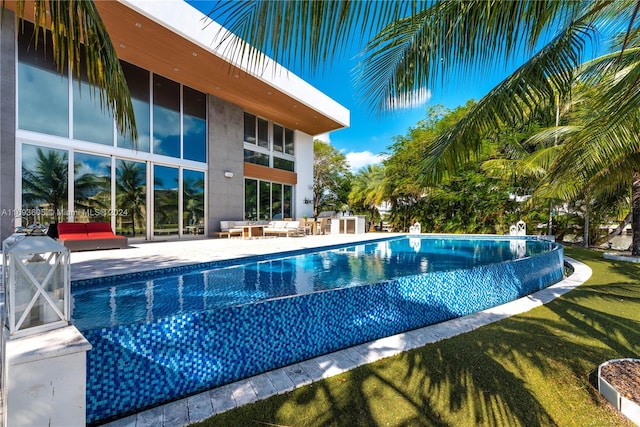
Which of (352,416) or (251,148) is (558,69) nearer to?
(352,416)

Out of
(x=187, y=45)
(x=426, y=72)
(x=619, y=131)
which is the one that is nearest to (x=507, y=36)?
(x=426, y=72)

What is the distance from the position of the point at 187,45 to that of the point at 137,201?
18.4 ft

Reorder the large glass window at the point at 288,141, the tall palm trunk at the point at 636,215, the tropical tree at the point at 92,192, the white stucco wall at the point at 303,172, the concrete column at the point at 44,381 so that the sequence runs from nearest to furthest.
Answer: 1. the concrete column at the point at 44,381
2. the tropical tree at the point at 92,192
3. the tall palm trunk at the point at 636,215
4. the large glass window at the point at 288,141
5. the white stucco wall at the point at 303,172

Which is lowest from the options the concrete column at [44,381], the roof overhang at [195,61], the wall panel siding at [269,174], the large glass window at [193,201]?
the concrete column at [44,381]

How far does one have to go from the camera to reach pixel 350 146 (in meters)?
29.6

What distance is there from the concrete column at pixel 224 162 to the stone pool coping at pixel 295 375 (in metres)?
11.1

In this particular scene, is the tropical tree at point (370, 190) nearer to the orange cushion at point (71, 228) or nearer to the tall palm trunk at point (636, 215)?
the tall palm trunk at point (636, 215)

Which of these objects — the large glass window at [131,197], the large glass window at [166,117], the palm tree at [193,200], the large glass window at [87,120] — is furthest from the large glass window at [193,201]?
the large glass window at [87,120]

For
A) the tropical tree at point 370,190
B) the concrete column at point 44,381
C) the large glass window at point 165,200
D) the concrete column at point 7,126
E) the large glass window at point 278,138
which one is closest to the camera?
the concrete column at point 44,381

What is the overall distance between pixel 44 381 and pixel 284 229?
1209cm

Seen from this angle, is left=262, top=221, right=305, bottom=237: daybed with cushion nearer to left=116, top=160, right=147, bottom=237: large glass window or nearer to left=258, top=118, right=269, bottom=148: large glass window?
left=258, top=118, right=269, bottom=148: large glass window

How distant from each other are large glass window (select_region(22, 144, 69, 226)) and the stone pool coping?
887cm

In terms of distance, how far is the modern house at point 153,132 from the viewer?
25.6 feet

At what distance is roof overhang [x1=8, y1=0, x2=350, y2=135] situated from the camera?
773 centimetres
